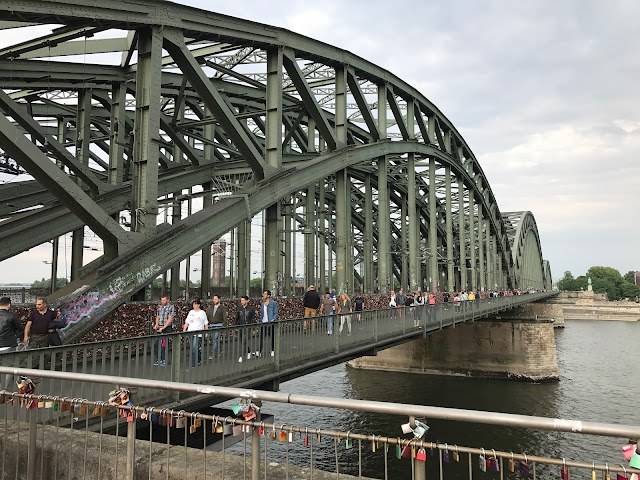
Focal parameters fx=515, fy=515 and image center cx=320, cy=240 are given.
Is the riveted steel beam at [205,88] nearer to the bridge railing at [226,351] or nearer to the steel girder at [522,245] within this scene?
the bridge railing at [226,351]

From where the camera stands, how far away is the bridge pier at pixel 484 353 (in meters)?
35.2

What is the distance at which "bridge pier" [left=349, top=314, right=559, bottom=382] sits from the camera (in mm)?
35156

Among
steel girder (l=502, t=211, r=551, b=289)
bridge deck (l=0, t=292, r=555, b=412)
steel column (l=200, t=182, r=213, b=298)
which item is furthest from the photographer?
steel girder (l=502, t=211, r=551, b=289)

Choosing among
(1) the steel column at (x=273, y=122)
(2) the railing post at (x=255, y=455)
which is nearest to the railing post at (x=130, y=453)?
(2) the railing post at (x=255, y=455)

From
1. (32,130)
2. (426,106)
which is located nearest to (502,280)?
(426,106)

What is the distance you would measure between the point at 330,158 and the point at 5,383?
14978 mm

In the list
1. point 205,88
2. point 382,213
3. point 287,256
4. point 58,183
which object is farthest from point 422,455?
point 287,256

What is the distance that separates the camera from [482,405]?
28094mm

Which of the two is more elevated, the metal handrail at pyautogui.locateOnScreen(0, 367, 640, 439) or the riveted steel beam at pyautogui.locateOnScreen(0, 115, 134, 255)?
the riveted steel beam at pyautogui.locateOnScreen(0, 115, 134, 255)

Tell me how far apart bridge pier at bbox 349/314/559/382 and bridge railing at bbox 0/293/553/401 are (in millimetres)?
21206

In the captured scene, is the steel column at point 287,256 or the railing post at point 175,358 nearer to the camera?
the railing post at point 175,358

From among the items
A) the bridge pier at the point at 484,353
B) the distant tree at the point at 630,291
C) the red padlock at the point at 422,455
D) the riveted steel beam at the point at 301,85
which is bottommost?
the bridge pier at the point at 484,353

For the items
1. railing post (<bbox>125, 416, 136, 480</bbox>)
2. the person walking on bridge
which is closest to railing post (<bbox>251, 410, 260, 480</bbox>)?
railing post (<bbox>125, 416, 136, 480</bbox>)

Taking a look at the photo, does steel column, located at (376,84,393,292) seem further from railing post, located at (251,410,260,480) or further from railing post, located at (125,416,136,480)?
railing post, located at (251,410,260,480)
